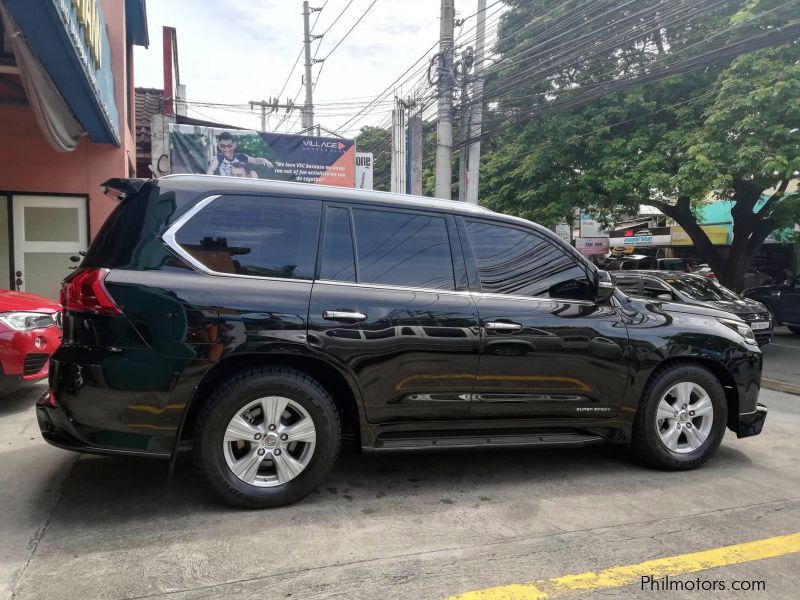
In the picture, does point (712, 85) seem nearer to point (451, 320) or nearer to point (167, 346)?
point (451, 320)

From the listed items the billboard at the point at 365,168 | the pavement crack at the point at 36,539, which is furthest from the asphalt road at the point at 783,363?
the billboard at the point at 365,168

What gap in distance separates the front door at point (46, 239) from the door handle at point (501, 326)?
7976mm

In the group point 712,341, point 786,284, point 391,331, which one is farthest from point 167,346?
point 786,284

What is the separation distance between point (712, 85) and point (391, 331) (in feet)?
43.2

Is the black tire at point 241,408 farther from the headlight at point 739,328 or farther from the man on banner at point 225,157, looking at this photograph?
the man on banner at point 225,157

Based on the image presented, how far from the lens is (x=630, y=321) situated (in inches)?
169

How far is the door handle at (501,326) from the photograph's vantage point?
12.7 ft

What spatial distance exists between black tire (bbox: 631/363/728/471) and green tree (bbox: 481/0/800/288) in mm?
8460

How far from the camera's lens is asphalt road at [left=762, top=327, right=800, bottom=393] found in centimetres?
871

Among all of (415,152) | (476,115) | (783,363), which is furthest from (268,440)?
(415,152)

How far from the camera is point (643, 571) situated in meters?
3.01

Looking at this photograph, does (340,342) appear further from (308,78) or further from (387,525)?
(308,78)

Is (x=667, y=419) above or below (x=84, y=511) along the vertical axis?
above

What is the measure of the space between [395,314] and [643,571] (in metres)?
1.86
